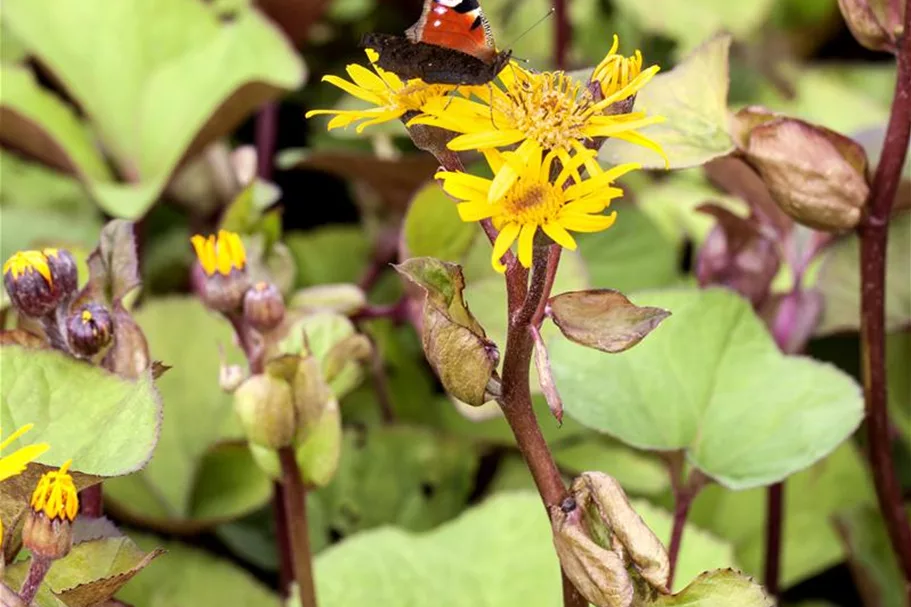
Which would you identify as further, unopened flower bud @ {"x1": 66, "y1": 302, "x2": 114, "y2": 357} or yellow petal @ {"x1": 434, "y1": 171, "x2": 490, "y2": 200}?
unopened flower bud @ {"x1": 66, "y1": 302, "x2": 114, "y2": 357}

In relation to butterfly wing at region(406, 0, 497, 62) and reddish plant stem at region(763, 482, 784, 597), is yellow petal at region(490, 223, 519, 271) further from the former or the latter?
reddish plant stem at region(763, 482, 784, 597)

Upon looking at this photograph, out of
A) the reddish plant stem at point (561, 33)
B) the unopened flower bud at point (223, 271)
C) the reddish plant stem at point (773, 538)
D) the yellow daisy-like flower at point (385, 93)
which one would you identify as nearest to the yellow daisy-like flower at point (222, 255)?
the unopened flower bud at point (223, 271)

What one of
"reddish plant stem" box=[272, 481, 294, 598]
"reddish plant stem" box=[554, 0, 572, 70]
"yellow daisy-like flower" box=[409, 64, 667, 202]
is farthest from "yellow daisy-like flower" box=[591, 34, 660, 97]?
"reddish plant stem" box=[554, 0, 572, 70]

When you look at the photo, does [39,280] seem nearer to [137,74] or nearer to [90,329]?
[90,329]

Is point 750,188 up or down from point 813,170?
down

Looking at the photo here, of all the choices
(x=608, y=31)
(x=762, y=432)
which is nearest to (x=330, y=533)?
(x=762, y=432)

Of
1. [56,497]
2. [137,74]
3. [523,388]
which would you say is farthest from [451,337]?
[137,74]
